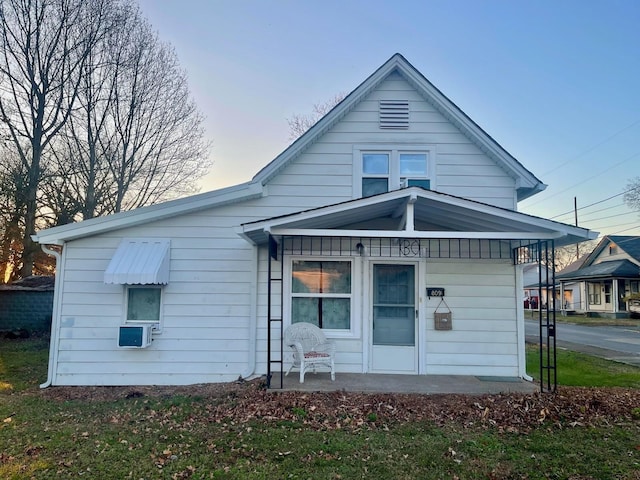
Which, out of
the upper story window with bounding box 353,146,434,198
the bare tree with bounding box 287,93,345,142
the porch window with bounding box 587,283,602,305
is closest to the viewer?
the upper story window with bounding box 353,146,434,198

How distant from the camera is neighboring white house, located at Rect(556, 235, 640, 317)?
28.5 metres

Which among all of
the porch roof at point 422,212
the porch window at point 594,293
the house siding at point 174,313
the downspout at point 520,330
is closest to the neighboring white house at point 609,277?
the porch window at point 594,293

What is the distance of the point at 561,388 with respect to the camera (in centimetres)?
690

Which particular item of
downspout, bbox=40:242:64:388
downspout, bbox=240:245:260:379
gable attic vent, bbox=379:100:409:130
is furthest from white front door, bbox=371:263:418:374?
downspout, bbox=40:242:64:388

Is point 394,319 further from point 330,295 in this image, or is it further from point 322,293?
point 322,293

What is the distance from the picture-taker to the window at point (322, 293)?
7668 millimetres

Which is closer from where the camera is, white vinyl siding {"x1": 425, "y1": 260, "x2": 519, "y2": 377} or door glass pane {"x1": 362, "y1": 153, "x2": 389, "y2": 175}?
white vinyl siding {"x1": 425, "y1": 260, "x2": 519, "y2": 377}

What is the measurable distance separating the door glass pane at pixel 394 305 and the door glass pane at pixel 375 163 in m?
1.82

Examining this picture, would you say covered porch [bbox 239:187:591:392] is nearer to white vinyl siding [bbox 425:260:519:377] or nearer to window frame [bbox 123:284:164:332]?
white vinyl siding [bbox 425:260:519:377]

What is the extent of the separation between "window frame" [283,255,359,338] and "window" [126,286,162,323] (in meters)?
2.22

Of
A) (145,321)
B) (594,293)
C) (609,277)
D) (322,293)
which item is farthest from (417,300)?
(594,293)

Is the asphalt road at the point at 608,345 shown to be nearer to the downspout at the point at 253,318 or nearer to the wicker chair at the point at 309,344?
the wicker chair at the point at 309,344

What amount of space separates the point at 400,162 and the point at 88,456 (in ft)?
21.5

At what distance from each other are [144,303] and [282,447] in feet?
13.5
